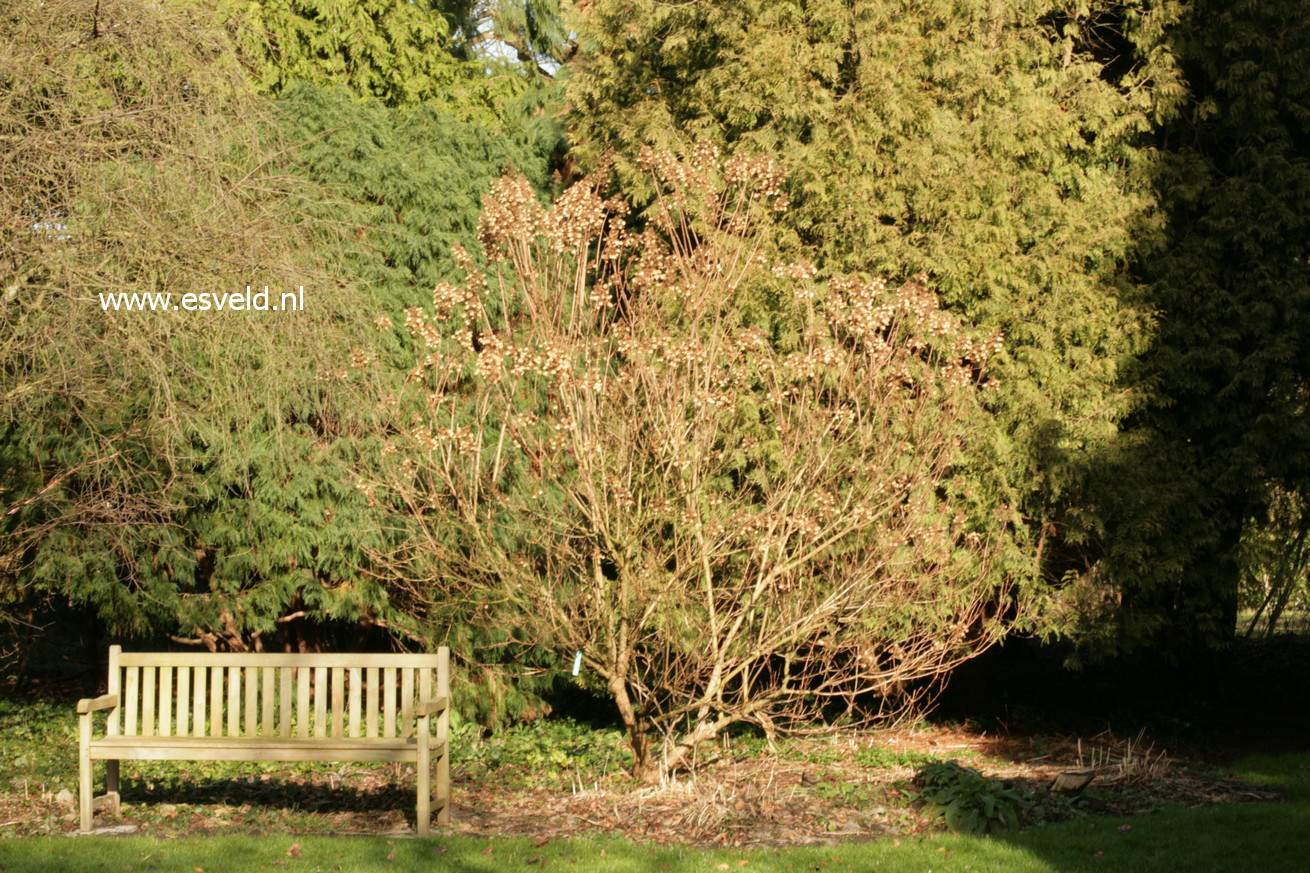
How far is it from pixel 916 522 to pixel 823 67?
340 centimetres

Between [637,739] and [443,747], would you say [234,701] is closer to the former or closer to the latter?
[443,747]

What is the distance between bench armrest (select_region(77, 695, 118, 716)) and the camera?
5.86m

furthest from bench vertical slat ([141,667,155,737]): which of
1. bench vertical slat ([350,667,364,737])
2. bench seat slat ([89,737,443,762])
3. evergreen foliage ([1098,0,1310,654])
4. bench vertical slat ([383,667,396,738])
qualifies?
evergreen foliage ([1098,0,1310,654])

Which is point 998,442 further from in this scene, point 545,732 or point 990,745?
point 545,732

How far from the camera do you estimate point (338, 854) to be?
17.5 ft

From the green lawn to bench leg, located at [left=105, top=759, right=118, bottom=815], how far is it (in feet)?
1.74

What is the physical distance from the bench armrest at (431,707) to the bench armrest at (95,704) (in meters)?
1.51

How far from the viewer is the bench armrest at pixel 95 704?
5.86 m

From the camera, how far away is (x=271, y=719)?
20.1 feet

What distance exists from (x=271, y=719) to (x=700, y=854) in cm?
225

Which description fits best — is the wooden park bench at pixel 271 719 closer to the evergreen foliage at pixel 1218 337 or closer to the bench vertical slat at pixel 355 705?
the bench vertical slat at pixel 355 705

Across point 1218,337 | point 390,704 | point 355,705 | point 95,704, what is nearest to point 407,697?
point 390,704

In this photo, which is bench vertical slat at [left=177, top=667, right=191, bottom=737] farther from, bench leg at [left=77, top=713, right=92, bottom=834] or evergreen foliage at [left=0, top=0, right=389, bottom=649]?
evergreen foliage at [left=0, top=0, right=389, bottom=649]

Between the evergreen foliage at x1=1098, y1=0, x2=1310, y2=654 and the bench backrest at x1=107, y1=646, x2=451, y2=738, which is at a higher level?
the evergreen foliage at x1=1098, y1=0, x2=1310, y2=654
